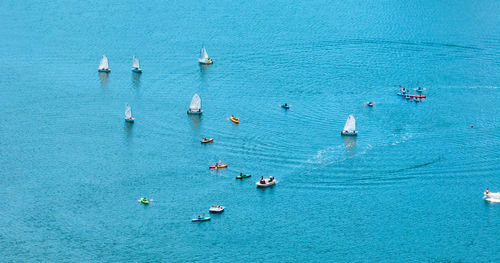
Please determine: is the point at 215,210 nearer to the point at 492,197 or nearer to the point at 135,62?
the point at 492,197

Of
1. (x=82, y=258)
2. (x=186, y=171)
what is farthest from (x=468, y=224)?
(x=82, y=258)

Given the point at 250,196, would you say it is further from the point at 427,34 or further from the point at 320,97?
the point at 427,34

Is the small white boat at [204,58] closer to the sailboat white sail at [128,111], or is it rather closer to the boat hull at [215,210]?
the sailboat white sail at [128,111]

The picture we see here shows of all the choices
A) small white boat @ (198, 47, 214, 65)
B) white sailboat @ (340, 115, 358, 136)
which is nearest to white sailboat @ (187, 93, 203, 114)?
white sailboat @ (340, 115, 358, 136)

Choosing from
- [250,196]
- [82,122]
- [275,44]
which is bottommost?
[250,196]

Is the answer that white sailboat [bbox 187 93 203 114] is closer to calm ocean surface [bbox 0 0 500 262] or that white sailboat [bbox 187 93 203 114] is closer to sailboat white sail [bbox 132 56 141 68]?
calm ocean surface [bbox 0 0 500 262]

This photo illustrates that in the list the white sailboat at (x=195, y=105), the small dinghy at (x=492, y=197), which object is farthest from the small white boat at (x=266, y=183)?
the white sailboat at (x=195, y=105)

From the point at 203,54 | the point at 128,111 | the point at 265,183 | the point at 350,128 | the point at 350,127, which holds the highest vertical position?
the point at 203,54

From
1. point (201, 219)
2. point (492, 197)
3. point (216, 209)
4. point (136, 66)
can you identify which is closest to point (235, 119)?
point (216, 209)
